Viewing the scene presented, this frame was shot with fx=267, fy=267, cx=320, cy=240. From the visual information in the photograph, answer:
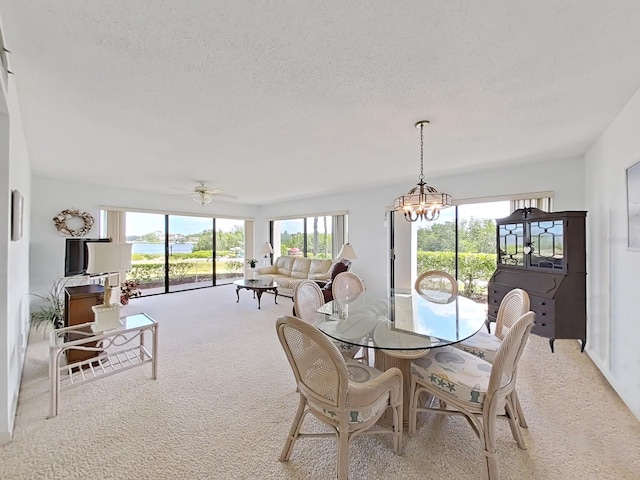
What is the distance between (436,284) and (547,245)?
1.43m

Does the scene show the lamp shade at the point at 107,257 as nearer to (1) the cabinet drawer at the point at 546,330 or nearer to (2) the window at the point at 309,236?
(1) the cabinet drawer at the point at 546,330

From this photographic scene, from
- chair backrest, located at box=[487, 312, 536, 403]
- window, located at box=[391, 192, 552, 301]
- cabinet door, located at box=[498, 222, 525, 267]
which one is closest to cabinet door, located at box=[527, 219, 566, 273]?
cabinet door, located at box=[498, 222, 525, 267]

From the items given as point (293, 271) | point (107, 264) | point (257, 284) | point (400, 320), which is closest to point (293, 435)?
point (400, 320)

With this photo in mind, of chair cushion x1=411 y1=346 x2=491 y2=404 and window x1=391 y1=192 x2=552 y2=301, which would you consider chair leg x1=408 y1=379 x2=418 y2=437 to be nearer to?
chair cushion x1=411 y1=346 x2=491 y2=404

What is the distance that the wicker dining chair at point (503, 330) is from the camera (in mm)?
1949

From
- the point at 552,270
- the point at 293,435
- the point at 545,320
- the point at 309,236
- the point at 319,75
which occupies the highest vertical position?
the point at 319,75

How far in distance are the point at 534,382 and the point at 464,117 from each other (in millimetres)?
2544

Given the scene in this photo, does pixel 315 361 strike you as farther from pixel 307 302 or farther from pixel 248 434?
pixel 307 302

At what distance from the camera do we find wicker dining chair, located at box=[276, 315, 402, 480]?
1.33 metres

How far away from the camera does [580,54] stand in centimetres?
158

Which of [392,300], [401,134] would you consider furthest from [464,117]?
[392,300]

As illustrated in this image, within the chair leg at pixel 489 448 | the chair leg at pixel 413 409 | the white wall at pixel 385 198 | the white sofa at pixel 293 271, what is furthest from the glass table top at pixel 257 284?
the chair leg at pixel 489 448

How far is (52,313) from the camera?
11.7 ft

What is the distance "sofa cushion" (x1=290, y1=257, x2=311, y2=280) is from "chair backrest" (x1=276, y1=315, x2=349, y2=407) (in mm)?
5095
